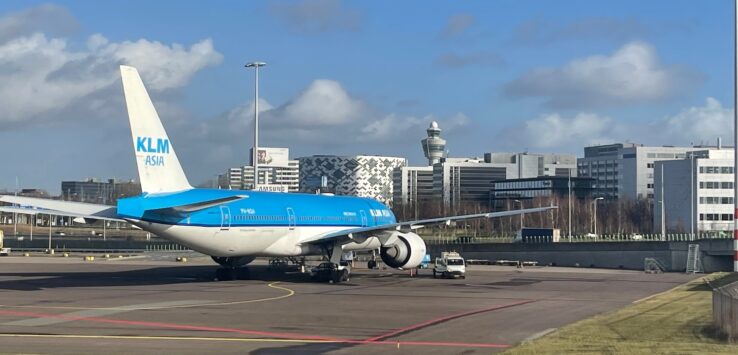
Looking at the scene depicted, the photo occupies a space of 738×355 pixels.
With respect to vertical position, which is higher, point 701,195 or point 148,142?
point 701,195

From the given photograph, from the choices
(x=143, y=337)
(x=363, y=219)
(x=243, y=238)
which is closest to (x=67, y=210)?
(x=243, y=238)

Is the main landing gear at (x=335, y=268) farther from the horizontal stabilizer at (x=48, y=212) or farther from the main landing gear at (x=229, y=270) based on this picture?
the horizontal stabilizer at (x=48, y=212)

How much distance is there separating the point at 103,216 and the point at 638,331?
23.1 metres

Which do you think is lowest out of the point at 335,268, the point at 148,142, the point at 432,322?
the point at 432,322

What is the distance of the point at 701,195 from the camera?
484ft

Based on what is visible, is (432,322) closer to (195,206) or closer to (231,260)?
(195,206)

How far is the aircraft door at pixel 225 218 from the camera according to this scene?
4325 centimetres

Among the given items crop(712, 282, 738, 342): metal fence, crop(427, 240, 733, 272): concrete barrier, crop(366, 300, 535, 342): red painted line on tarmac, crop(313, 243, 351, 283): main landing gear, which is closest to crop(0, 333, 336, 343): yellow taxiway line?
crop(366, 300, 535, 342): red painted line on tarmac

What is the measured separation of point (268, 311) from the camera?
3139 cm

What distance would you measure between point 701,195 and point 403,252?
108m

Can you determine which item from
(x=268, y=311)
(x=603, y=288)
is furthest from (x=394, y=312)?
(x=603, y=288)

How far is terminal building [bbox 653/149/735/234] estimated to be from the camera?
146750 millimetres

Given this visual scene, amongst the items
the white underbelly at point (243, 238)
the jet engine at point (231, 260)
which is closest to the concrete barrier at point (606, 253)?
the white underbelly at point (243, 238)

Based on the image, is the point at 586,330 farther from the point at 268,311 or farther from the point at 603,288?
the point at 603,288
